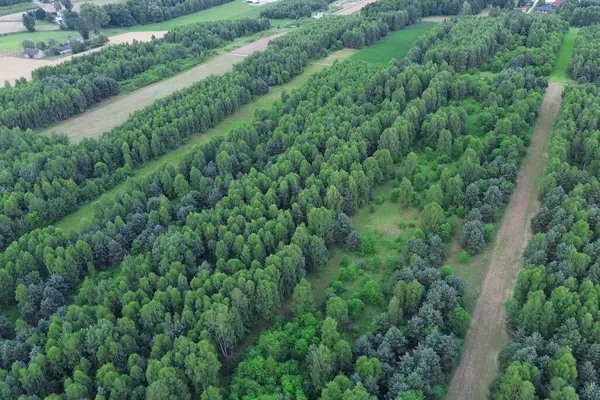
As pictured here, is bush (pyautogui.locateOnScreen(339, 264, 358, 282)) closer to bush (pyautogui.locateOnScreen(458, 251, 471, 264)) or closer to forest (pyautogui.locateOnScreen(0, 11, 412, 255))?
bush (pyautogui.locateOnScreen(458, 251, 471, 264))

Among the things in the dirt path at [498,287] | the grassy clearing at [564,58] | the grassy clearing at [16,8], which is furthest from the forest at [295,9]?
the dirt path at [498,287]

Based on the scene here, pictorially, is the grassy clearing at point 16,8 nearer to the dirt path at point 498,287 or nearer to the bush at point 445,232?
the dirt path at point 498,287

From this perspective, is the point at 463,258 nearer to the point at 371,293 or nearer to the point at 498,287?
the point at 498,287

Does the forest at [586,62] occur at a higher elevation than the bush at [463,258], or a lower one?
higher

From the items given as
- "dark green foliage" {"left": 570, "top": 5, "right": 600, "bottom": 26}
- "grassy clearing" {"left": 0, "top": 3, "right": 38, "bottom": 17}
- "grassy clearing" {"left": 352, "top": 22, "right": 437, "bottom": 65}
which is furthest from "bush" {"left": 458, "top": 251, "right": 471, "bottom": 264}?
"grassy clearing" {"left": 0, "top": 3, "right": 38, "bottom": 17}

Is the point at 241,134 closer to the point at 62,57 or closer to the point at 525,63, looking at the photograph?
the point at 525,63

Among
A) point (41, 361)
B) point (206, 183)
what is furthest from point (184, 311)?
point (206, 183)
